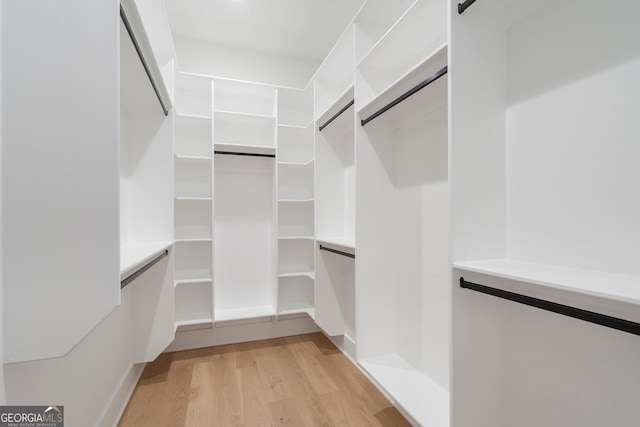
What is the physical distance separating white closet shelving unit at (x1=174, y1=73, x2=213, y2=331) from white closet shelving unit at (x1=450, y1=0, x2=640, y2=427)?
7.30 ft

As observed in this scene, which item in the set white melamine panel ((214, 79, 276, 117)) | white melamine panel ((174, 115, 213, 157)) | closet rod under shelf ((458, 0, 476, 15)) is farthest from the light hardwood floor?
white melamine panel ((214, 79, 276, 117))

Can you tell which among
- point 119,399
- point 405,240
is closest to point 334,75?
point 405,240

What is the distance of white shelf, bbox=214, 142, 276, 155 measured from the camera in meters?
2.74

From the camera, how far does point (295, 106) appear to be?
3.06m

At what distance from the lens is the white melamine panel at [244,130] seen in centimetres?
293

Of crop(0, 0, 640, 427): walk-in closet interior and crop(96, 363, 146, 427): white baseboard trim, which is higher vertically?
crop(0, 0, 640, 427): walk-in closet interior

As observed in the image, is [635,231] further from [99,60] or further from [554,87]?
[99,60]

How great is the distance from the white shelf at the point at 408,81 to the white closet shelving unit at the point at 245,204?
4.26 feet

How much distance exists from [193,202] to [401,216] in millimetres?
1974

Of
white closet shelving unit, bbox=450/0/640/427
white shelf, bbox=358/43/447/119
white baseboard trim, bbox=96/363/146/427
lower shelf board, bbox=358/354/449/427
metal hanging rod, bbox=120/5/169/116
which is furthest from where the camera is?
white baseboard trim, bbox=96/363/146/427

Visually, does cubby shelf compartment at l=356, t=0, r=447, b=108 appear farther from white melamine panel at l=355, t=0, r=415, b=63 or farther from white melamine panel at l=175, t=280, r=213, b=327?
A: white melamine panel at l=175, t=280, r=213, b=327

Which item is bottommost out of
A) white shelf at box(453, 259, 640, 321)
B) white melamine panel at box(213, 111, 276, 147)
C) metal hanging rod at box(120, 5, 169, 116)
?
white shelf at box(453, 259, 640, 321)

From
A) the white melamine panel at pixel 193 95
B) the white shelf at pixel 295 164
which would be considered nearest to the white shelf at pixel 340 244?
the white shelf at pixel 295 164

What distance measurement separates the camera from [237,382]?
2186mm
